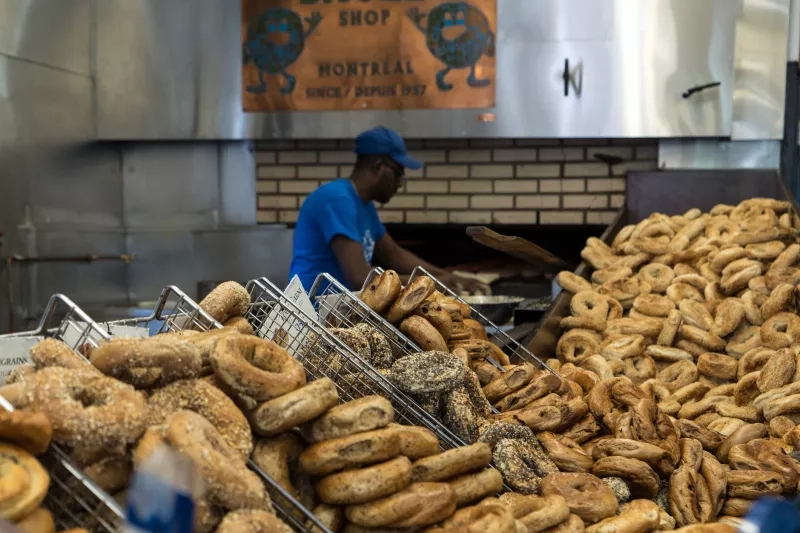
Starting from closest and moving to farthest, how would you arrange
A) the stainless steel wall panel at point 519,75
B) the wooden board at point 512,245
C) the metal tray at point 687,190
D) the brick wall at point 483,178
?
1. the wooden board at point 512,245
2. the metal tray at point 687,190
3. the stainless steel wall panel at point 519,75
4. the brick wall at point 483,178

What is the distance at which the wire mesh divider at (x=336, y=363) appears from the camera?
6.55 ft

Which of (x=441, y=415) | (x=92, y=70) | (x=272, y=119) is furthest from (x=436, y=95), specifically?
(x=441, y=415)

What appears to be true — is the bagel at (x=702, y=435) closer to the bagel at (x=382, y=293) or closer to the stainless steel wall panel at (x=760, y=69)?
the bagel at (x=382, y=293)

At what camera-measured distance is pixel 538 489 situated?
6.36 feet

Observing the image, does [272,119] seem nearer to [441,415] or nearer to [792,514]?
[441,415]

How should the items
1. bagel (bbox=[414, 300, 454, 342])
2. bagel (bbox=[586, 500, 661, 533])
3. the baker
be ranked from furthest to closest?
the baker < bagel (bbox=[414, 300, 454, 342]) < bagel (bbox=[586, 500, 661, 533])

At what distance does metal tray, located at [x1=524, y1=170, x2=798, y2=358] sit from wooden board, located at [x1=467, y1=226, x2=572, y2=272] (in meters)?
1.34

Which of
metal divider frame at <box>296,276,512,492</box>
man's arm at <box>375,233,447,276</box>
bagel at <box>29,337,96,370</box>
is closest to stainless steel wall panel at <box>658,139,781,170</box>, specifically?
man's arm at <box>375,233,447,276</box>

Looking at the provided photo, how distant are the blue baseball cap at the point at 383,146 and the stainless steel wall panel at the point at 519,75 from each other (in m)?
0.94

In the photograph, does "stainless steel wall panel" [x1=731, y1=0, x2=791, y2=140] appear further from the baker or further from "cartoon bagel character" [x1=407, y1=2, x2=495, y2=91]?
the baker

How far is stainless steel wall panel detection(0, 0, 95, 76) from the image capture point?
525 centimetres

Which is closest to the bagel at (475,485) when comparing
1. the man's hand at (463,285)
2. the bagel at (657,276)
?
the bagel at (657,276)

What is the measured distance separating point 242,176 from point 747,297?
12.3ft

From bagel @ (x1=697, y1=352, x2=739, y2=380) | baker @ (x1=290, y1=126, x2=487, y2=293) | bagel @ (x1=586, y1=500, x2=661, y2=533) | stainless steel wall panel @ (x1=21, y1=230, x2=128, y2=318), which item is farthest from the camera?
stainless steel wall panel @ (x1=21, y1=230, x2=128, y2=318)
